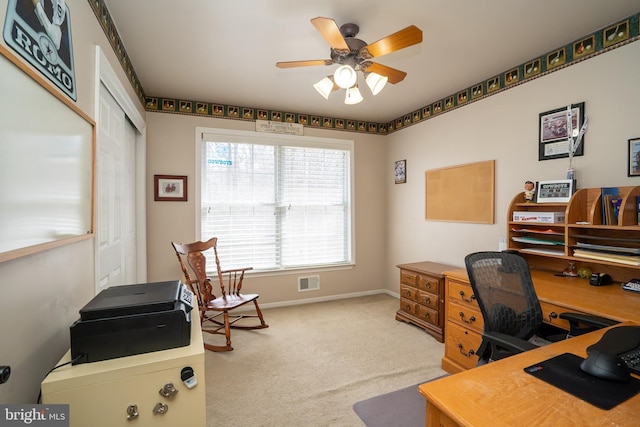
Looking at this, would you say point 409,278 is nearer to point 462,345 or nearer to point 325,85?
point 462,345

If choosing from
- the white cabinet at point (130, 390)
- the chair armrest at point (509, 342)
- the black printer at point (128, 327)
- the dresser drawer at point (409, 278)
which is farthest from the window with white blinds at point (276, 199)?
the chair armrest at point (509, 342)

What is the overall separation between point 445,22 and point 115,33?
225cm

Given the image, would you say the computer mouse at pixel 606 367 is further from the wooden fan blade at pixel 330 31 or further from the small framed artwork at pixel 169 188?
the small framed artwork at pixel 169 188

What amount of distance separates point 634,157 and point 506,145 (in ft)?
3.00

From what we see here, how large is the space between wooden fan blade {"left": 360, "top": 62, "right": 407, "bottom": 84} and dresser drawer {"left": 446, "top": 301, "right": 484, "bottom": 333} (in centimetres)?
179

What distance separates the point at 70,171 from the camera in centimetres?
125

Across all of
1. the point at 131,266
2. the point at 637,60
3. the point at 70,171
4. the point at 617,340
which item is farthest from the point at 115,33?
the point at 637,60

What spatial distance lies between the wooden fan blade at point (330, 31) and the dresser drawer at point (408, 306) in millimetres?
2575

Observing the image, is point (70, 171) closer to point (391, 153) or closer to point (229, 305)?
point (229, 305)

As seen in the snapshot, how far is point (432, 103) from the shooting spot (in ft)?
11.7

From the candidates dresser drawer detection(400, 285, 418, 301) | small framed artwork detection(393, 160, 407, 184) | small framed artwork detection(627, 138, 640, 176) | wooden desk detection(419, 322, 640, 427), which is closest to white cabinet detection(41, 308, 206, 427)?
wooden desk detection(419, 322, 640, 427)

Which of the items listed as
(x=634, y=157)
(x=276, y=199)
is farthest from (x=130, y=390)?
(x=634, y=157)

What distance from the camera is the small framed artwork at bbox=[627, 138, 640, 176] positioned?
1928mm

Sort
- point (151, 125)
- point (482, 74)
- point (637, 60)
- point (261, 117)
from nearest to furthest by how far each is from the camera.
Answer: point (637, 60) < point (482, 74) < point (151, 125) < point (261, 117)
